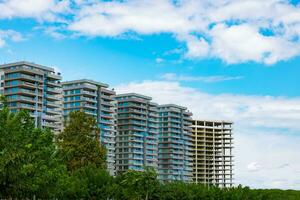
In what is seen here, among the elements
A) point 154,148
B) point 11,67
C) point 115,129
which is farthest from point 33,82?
point 154,148

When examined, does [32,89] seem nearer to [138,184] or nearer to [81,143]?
[81,143]

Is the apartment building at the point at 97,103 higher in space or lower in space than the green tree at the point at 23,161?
higher

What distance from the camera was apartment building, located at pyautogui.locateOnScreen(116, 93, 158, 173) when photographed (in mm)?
165875

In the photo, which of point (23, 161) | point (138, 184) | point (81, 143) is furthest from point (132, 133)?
point (23, 161)

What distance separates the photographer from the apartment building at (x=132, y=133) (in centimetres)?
16588

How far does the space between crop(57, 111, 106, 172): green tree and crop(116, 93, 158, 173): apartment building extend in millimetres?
101931

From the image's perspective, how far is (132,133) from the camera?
16712cm

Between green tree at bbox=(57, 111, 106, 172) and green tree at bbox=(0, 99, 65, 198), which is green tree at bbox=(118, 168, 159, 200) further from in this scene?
green tree at bbox=(0, 99, 65, 198)

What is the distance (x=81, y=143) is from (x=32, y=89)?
70.3 meters

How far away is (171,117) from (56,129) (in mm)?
60003

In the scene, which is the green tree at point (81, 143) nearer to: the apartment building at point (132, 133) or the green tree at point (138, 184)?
the green tree at point (138, 184)

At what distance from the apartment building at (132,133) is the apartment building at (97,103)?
6.91 meters

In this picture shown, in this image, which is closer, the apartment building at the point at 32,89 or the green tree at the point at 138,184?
the green tree at the point at 138,184

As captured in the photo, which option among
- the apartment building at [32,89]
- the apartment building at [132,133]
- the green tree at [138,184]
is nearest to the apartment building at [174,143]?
the apartment building at [132,133]
